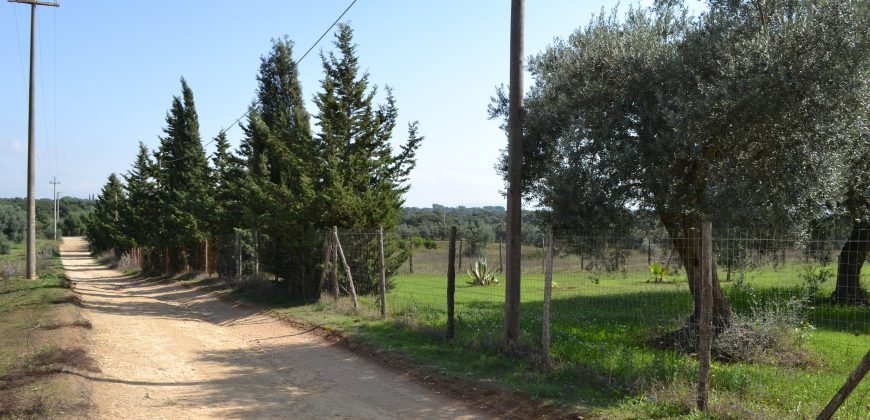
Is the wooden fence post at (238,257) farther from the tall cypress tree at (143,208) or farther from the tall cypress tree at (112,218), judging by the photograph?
the tall cypress tree at (112,218)

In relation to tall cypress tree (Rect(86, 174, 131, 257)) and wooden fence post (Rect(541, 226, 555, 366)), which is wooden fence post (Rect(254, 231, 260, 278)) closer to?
wooden fence post (Rect(541, 226, 555, 366))

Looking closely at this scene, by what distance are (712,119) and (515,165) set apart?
295 cm

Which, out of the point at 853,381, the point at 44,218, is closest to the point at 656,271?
the point at 853,381

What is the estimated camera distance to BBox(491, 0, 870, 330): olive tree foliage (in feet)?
26.7

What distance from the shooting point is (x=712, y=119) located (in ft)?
27.3

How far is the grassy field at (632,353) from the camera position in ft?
23.1

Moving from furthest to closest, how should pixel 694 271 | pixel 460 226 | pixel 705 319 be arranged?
1. pixel 460 226
2. pixel 694 271
3. pixel 705 319

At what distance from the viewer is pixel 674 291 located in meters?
10.1

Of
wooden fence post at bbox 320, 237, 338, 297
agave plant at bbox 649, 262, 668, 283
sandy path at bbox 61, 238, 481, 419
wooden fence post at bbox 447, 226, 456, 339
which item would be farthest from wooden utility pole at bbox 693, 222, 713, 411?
wooden fence post at bbox 320, 237, 338, 297

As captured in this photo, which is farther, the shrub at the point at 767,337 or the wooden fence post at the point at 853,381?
the shrub at the point at 767,337

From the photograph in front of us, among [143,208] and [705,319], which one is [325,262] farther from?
[143,208]

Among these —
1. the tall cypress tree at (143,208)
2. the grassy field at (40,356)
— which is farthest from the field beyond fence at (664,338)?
the tall cypress tree at (143,208)

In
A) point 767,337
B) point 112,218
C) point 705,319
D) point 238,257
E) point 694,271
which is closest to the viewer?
point 705,319

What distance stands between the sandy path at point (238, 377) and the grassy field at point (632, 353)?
103cm
